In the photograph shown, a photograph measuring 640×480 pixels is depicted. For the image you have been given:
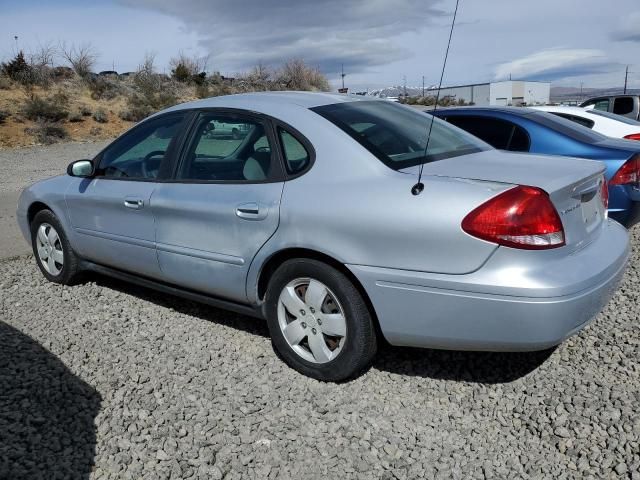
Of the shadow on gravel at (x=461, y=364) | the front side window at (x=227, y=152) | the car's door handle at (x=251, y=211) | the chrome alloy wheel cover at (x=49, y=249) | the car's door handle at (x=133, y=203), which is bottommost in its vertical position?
the shadow on gravel at (x=461, y=364)

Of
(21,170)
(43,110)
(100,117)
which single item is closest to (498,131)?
(21,170)

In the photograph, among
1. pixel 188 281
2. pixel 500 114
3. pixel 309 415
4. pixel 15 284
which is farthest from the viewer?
pixel 500 114

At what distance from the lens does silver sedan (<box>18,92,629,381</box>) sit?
287 centimetres

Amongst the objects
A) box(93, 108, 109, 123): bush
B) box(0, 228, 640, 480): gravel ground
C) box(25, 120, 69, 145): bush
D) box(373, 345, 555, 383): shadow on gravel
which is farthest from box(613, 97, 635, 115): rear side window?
box(93, 108, 109, 123): bush

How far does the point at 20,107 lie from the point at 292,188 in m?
26.5

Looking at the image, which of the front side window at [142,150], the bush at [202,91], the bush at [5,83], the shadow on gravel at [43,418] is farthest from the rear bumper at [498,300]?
the bush at [202,91]

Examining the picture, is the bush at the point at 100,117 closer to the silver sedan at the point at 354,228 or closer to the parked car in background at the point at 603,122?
the parked car in background at the point at 603,122

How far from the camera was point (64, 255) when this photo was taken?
5.17 meters

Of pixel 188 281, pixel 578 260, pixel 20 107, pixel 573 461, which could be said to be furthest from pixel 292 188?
pixel 20 107

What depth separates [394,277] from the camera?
306cm

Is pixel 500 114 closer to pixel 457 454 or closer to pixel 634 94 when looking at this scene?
pixel 457 454

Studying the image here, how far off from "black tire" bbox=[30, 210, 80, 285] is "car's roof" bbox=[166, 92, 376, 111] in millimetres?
1625

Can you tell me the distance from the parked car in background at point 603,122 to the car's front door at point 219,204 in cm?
471

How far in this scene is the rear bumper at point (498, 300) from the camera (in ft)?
9.23
